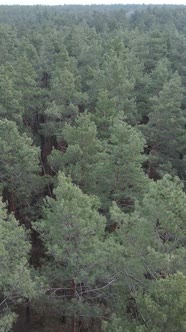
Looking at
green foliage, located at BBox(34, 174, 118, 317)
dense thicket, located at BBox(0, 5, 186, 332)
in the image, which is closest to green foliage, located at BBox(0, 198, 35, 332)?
dense thicket, located at BBox(0, 5, 186, 332)

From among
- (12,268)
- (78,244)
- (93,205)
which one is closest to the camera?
(12,268)

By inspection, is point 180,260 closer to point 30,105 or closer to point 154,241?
point 154,241

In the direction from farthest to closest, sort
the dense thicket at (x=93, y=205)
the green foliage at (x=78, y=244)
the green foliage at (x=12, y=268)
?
the green foliage at (x=78, y=244)
the green foliage at (x=12, y=268)
the dense thicket at (x=93, y=205)

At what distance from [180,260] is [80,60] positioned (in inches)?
1340

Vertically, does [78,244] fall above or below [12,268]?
above

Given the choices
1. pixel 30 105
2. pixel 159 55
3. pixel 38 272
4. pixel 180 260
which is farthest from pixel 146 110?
pixel 180 260

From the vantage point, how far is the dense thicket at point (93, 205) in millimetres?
15938

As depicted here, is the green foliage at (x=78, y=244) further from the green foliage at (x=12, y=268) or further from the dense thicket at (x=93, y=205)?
Result: the green foliage at (x=12, y=268)

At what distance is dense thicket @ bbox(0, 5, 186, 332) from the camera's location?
627 inches

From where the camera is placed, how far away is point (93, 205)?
69.1 ft

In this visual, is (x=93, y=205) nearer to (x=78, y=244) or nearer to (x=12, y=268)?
(x=78, y=244)

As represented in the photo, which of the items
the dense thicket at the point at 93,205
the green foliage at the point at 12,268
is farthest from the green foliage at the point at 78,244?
the green foliage at the point at 12,268

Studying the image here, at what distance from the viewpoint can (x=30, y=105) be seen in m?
37.5

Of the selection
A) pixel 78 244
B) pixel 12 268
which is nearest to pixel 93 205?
pixel 78 244
